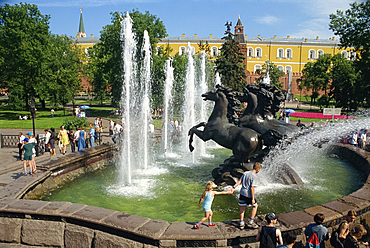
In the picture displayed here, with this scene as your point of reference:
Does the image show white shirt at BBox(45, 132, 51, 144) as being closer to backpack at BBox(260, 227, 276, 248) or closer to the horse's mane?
the horse's mane

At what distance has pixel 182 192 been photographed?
9.00 m

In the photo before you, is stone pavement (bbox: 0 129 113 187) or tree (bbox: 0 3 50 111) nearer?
stone pavement (bbox: 0 129 113 187)

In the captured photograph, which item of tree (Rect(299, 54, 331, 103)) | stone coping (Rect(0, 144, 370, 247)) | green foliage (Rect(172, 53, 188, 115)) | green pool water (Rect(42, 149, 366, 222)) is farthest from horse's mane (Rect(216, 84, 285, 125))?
tree (Rect(299, 54, 331, 103))

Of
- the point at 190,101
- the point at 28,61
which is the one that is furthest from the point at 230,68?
the point at 28,61

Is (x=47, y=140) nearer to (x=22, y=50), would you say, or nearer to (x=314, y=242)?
(x=314, y=242)

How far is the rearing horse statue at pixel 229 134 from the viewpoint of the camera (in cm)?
909

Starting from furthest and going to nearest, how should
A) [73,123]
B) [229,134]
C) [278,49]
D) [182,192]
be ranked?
[278,49] → [73,123] → [229,134] → [182,192]

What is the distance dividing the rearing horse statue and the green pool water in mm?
1167

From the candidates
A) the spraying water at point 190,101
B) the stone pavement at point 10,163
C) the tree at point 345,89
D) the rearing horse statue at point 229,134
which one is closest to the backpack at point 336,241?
the rearing horse statue at point 229,134

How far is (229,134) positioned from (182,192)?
2.28 metres

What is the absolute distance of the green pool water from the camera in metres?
7.55

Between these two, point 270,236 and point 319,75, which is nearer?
point 270,236

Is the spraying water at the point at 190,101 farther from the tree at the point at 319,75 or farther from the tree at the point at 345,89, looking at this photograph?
the tree at the point at 319,75

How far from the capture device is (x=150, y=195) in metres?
8.64
